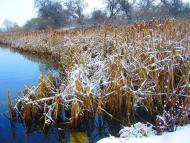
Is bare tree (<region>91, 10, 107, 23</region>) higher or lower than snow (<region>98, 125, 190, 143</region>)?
higher

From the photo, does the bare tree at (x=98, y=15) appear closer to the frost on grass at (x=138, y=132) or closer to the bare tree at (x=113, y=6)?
the bare tree at (x=113, y=6)

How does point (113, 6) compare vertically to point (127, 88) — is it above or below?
above

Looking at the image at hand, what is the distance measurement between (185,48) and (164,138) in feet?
6.65

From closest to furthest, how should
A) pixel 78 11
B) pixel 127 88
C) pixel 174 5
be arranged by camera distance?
pixel 127 88, pixel 174 5, pixel 78 11

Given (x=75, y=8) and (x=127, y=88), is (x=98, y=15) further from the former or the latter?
(x=127, y=88)

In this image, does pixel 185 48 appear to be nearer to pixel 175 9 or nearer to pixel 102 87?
pixel 102 87

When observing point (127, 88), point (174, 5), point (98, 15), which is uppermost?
point (174, 5)

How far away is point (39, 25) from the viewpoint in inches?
1433

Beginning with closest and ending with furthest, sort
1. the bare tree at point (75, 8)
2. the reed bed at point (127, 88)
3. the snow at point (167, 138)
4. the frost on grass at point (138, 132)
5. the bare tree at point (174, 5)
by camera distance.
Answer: the snow at point (167, 138) < the frost on grass at point (138, 132) < the reed bed at point (127, 88) < the bare tree at point (174, 5) < the bare tree at point (75, 8)

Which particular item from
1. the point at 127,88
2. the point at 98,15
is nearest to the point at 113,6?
the point at 98,15

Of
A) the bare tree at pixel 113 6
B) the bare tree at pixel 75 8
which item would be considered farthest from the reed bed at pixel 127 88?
the bare tree at pixel 75 8

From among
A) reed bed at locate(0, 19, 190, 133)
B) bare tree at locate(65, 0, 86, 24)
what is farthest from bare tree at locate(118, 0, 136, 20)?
reed bed at locate(0, 19, 190, 133)

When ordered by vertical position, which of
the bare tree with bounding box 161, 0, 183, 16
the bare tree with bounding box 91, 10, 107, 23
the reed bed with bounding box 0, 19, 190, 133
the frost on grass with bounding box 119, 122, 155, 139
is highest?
the bare tree with bounding box 161, 0, 183, 16

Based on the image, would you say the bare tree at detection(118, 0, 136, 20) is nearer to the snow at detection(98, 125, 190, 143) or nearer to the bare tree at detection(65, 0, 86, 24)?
the bare tree at detection(65, 0, 86, 24)
